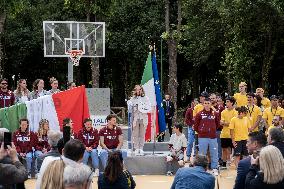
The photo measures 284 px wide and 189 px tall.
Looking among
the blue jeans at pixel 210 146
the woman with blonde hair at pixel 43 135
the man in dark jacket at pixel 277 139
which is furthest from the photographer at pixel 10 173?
the blue jeans at pixel 210 146

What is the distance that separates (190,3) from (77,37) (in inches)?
533

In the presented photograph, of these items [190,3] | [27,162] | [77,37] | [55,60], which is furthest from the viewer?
[55,60]

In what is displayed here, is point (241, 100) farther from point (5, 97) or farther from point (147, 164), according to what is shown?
point (5, 97)

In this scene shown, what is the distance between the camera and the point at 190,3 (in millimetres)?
35906

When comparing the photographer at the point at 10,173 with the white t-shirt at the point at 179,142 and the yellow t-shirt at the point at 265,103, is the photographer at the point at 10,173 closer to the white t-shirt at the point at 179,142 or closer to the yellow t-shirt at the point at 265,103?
the white t-shirt at the point at 179,142

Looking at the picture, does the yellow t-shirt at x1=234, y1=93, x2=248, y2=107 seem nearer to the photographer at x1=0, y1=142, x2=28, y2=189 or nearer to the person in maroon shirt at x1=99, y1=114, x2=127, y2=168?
the person in maroon shirt at x1=99, y1=114, x2=127, y2=168

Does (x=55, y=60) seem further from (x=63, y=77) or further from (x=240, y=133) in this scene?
(x=240, y=133)

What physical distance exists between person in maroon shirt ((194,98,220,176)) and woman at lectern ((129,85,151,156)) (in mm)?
1912

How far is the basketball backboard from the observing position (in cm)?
2367

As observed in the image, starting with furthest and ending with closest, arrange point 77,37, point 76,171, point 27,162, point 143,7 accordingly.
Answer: point 143,7 < point 77,37 < point 27,162 < point 76,171

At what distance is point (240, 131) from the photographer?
50.1ft

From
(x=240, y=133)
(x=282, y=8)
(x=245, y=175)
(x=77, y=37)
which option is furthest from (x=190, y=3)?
(x=245, y=175)

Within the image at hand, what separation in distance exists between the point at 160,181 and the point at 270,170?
872 centimetres

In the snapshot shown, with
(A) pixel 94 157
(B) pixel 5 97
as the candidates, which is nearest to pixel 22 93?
(B) pixel 5 97
